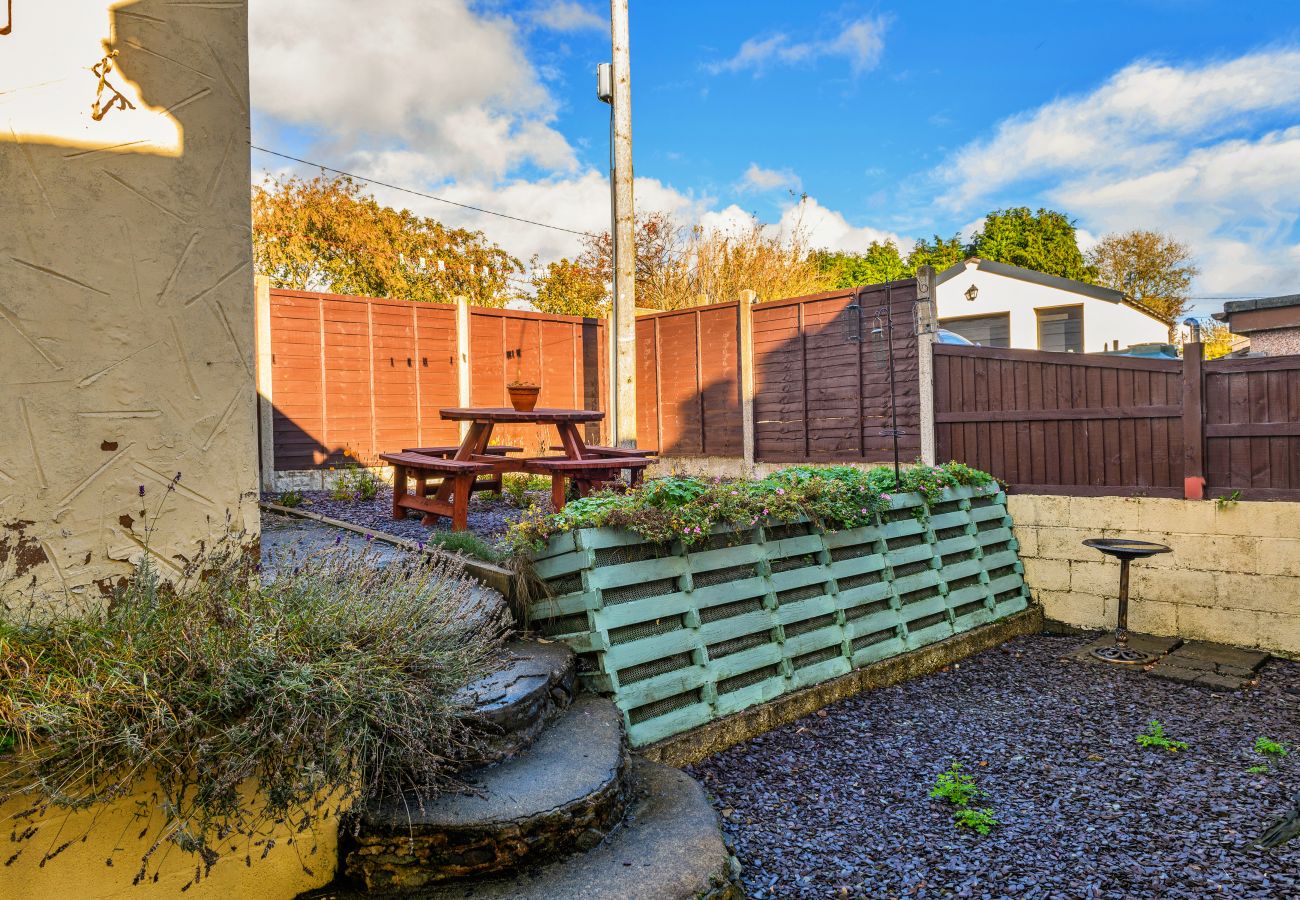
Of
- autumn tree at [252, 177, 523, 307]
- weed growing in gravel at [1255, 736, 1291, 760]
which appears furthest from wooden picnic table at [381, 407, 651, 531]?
autumn tree at [252, 177, 523, 307]

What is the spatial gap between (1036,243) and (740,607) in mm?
32899

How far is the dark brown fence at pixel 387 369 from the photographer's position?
773 centimetres

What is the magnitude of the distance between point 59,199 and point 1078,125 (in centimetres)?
1644

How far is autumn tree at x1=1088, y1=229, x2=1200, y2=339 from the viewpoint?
98.0ft

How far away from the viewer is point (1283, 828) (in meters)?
2.62

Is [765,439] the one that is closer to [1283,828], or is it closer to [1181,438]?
[1181,438]

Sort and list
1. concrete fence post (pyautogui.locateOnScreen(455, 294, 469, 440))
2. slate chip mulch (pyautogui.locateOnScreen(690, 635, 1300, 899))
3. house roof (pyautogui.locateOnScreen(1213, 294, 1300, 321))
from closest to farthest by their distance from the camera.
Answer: slate chip mulch (pyautogui.locateOnScreen(690, 635, 1300, 899))
house roof (pyautogui.locateOnScreen(1213, 294, 1300, 321))
concrete fence post (pyautogui.locateOnScreen(455, 294, 469, 440))

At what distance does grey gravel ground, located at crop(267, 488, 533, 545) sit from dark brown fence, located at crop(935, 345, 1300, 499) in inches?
154

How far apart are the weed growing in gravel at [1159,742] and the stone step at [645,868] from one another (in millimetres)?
2585

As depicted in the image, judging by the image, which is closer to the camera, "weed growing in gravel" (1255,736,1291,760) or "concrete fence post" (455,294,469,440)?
"weed growing in gravel" (1255,736,1291,760)

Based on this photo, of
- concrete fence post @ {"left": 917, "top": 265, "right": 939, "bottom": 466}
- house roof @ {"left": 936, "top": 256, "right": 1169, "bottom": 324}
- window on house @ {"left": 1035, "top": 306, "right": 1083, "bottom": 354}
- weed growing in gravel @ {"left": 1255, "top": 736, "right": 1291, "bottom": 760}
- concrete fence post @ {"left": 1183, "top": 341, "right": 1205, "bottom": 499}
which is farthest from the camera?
window on house @ {"left": 1035, "top": 306, "right": 1083, "bottom": 354}

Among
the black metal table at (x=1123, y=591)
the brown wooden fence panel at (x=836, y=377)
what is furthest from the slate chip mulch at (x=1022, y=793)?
the brown wooden fence panel at (x=836, y=377)

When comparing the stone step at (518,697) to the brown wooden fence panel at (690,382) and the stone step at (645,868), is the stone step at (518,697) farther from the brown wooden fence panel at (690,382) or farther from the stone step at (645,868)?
the brown wooden fence panel at (690,382)

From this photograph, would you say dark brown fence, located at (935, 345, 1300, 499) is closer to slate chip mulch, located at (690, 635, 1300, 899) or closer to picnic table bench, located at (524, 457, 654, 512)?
slate chip mulch, located at (690, 635, 1300, 899)
